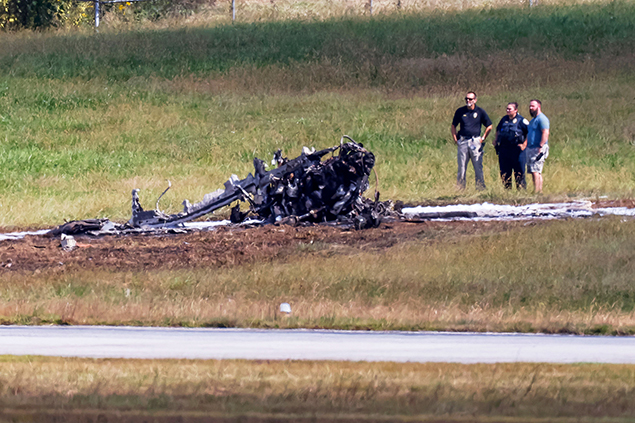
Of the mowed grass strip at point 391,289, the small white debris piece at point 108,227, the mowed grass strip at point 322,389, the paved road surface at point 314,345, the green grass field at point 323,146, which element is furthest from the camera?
the small white debris piece at point 108,227

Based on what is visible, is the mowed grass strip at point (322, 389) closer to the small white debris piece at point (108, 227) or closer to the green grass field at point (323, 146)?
the green grass field at point (323, 146)

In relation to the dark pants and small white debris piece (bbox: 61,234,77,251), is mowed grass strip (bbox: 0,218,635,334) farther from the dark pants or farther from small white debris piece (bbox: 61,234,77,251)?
the dark pants

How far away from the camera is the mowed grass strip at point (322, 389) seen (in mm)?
7211

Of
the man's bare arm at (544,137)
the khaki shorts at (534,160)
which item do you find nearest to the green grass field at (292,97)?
the khaki shorts at (534,160)

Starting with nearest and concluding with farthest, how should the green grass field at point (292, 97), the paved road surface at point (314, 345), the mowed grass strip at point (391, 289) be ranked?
the paved road surface at point (314, 345) → the mowed grass strip at point (391, 289) → the green grass field at point (292, 97)

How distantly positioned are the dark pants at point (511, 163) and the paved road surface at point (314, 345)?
9735mm

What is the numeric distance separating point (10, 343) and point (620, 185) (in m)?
15.7

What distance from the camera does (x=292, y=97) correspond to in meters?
34.9

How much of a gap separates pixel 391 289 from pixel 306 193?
15.3 feet

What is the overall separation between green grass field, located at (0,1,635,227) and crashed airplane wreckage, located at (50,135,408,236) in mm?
4307

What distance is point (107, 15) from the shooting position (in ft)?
179

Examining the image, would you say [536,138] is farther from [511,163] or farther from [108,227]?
[108,227]

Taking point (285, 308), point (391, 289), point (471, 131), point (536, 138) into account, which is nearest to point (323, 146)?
point (471, 131)

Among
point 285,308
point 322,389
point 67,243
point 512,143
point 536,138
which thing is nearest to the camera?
point 322,389
